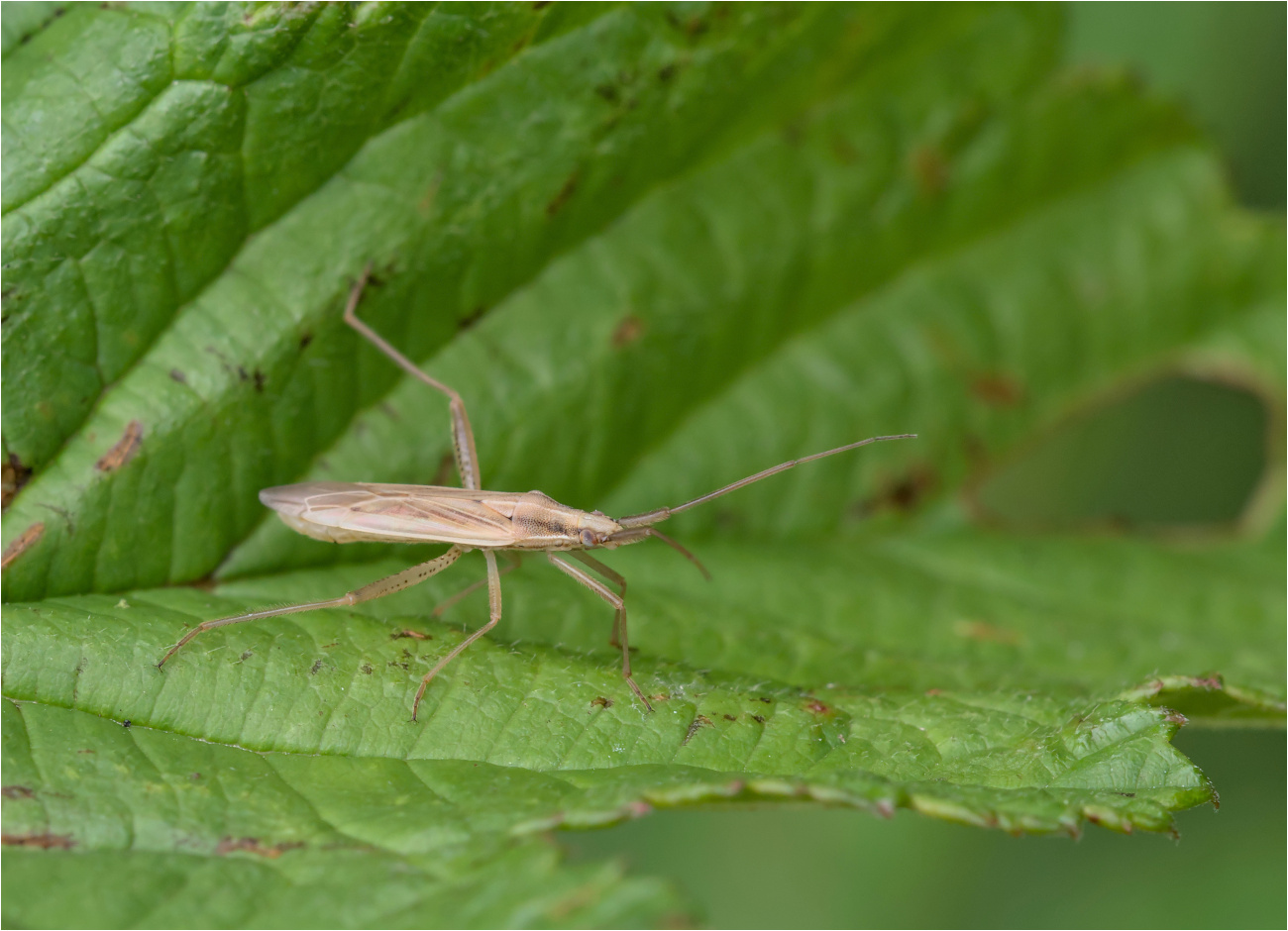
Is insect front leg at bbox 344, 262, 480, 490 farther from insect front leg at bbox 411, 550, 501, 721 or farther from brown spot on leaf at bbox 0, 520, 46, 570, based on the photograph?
brown spot on leaf at bbox 0, 520, 46, 570

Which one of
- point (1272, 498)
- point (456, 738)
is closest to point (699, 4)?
point (456, 738)

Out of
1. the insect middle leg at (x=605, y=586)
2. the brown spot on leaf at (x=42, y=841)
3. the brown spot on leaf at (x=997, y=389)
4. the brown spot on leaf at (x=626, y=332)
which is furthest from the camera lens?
the brown spot on leaf at (x=997, y=389)

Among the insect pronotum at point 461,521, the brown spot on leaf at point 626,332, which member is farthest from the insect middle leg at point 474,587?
the brown spot on leaf at point 626,332

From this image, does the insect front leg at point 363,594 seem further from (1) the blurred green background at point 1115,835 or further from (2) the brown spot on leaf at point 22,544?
(1) the blurred green background at point 1115,835

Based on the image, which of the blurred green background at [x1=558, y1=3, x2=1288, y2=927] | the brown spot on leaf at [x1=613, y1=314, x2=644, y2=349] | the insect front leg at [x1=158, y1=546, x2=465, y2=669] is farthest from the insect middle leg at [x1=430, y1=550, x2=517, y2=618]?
the blurred green background at [x1=558, y1=3, x2=1288, y2=927]

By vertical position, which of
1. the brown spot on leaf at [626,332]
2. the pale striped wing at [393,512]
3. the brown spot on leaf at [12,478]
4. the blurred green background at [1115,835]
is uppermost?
the brown spot on leaf at [626,332]
